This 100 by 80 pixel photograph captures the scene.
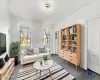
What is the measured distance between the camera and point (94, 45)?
3.14 metres

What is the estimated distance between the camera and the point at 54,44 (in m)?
6.80

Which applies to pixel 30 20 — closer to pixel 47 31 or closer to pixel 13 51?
pixel 47 31

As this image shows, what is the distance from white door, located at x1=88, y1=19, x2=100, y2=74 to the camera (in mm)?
2992

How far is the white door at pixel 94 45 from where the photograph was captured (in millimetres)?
2992

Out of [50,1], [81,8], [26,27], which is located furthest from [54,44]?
[50,1]

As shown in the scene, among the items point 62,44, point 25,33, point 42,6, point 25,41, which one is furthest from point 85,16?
point 25,41

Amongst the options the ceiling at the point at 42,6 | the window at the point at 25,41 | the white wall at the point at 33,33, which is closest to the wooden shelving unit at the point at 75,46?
the ceiling at the point at 42,6

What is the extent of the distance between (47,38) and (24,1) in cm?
406

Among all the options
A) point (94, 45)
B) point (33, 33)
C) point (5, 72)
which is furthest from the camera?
point (33, 33)

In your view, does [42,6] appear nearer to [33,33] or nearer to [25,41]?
[33,33]

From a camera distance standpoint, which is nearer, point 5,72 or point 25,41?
point 5,72

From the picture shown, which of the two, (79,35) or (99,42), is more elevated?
(79,35)

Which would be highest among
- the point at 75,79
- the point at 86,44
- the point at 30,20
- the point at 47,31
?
the point at 30,20

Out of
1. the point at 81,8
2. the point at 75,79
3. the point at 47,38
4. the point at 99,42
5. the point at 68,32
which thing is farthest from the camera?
the point at 47,38
